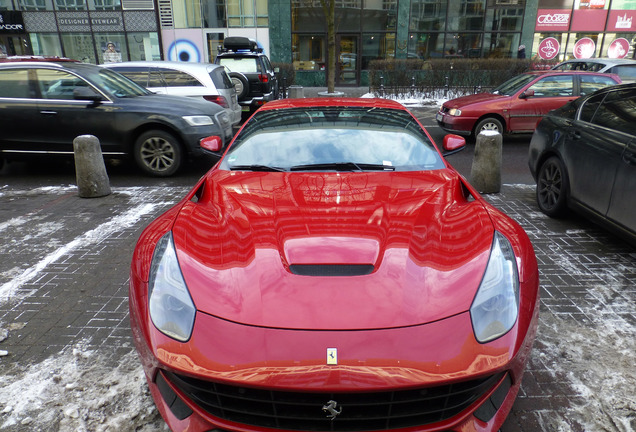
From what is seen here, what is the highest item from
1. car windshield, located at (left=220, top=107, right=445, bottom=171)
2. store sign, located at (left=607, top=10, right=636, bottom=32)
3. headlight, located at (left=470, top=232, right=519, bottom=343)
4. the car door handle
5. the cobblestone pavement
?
store sign, located at (left=607, top=10, right=636, bottom=32)

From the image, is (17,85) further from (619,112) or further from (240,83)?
(619,112)

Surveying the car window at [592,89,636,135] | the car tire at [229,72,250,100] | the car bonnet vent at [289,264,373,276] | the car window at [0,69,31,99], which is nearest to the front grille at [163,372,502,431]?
the car bonnet vent at [289,264,373,276]

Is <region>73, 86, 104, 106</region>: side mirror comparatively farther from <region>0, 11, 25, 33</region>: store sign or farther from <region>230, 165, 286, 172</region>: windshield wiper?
<region>0, 11, 25, 33</region>: store sign

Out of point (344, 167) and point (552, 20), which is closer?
point (344, 167)

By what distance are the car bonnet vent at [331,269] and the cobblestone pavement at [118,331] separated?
1.15 m

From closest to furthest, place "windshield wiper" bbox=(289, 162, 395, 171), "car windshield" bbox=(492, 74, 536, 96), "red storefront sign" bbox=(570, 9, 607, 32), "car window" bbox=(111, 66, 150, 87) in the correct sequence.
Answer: "windshield wiper" bbox=(289, 162, 395, 171)
"car window" bbox=(111, 66, 150, 87)
"car windshield" bbox=(492, 74, 536, 96)
"red storefront sign" bbox=(570, 9, 607, 32)

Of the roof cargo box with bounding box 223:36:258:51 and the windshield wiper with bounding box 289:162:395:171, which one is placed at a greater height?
the roof cargo box with bounding box 223:36:258:51

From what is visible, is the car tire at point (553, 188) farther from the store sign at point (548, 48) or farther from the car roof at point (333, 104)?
the store sign at point (548, 48)

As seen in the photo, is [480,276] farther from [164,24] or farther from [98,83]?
[164,24]

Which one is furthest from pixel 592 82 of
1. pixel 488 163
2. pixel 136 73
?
pixel 136 73

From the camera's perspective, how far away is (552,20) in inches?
892

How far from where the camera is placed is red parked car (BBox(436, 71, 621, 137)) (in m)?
9.73

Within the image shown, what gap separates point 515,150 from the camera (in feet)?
31.7

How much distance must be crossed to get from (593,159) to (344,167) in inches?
118
